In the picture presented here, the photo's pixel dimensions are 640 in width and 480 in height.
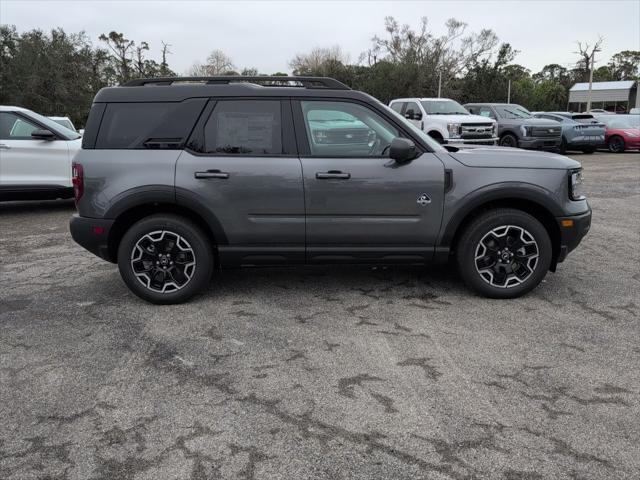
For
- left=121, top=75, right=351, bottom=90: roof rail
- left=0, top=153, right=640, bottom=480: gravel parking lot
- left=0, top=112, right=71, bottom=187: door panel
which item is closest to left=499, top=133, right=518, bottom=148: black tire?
left=0, top=153, right=640, bottom=480: gravel parking lot

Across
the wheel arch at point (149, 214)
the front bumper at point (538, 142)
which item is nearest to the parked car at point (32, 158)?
the wheel arch at point (149, 214)

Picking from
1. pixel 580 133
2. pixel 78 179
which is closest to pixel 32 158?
pixel 78 179

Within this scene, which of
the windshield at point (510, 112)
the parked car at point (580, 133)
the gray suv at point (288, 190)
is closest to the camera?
the gray suv at point (288, 190)

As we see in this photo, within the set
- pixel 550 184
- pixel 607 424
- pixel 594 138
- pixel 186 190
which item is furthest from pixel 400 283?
pixel 594 138

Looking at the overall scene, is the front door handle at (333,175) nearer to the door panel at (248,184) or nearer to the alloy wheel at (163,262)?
the door panel at (248,184)

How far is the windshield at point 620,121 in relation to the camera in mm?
23391

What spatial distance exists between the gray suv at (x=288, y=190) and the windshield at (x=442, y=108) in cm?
1341

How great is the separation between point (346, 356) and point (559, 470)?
1553mm

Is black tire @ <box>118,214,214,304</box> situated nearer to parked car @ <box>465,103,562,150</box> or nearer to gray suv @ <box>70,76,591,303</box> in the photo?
gray suv @ <box>70,76,591,303</box>

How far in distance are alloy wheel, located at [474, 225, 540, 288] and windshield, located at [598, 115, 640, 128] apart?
2122 cm

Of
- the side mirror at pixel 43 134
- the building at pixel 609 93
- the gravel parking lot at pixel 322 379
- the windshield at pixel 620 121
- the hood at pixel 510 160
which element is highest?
the building at pixel 609 93

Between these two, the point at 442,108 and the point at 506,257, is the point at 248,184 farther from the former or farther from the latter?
the point at 442,108

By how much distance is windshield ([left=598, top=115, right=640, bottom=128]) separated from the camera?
23.4 metres

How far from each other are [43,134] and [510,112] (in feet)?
53.4
